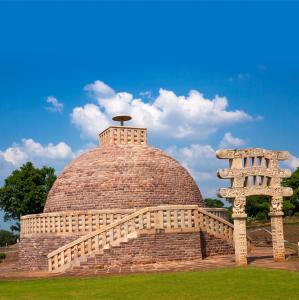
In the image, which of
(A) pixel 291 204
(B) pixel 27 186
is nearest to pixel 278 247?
(B) pixel 27 186

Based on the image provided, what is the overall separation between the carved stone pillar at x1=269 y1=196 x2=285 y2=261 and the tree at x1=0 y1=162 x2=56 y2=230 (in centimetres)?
2343

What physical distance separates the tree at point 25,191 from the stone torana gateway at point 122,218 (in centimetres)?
1351

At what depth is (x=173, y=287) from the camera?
33.7 ft

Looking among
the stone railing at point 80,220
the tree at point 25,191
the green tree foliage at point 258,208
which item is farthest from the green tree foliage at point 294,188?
the stone railing at point 80,220

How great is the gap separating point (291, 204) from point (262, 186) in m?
29.5

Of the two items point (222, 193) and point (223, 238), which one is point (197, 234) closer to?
point (223, 238)

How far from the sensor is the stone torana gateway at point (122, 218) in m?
15.8

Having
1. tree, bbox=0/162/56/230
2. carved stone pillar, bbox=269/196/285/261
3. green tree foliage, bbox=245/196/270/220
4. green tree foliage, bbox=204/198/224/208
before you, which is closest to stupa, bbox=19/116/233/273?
carved stone pillar, bbox=269/196/285/261

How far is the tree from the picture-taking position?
34844 millimetres

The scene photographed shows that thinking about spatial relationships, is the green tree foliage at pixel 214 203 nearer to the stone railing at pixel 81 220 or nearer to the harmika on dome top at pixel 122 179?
the harmika on dome top at pixel 122 179

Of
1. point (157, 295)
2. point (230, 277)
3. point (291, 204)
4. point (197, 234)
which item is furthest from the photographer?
point (291, 204)

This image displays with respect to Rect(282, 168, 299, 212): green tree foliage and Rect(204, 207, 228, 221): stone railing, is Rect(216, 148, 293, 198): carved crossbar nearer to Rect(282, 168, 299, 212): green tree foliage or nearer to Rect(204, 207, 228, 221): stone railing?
Rect(204, 207, 228, 221): stone railing

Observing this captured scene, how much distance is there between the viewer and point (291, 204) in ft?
140

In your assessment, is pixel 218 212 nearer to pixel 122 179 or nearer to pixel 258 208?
pixel 122 179
